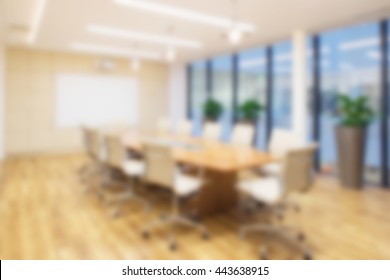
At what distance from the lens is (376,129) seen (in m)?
5.08

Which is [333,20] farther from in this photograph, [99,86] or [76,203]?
[99,86]

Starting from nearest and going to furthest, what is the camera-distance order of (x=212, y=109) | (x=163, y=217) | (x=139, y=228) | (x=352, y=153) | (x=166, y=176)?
(x=166, y=176) → (x=139, y=228) → (x=163, y=217) → (x=352, y=153) → (x=212, y=109)

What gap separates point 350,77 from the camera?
17.9ft

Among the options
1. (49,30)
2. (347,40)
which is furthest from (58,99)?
(347,40)

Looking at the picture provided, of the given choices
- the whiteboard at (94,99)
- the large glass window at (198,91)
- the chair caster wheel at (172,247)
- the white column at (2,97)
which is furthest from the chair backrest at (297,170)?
the white column at (2,97)

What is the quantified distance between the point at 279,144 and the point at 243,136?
2.66 feet

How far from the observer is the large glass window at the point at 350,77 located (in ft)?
16.6

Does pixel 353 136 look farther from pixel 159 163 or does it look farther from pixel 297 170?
pixel 159 163

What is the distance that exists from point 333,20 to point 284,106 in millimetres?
2352

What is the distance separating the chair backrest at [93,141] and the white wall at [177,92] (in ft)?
16.0

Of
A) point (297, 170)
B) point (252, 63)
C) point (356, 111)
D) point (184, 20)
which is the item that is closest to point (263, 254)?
point (297, 170)

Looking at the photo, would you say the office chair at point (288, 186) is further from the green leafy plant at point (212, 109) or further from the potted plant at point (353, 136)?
the green leafy plant at point (212, 109)

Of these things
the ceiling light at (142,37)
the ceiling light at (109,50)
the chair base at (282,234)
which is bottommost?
the chair base at (282,234)

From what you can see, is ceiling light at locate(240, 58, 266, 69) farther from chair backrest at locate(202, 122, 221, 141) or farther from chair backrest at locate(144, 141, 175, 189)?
chair backrest at locate(144, 141, 175, 189)
